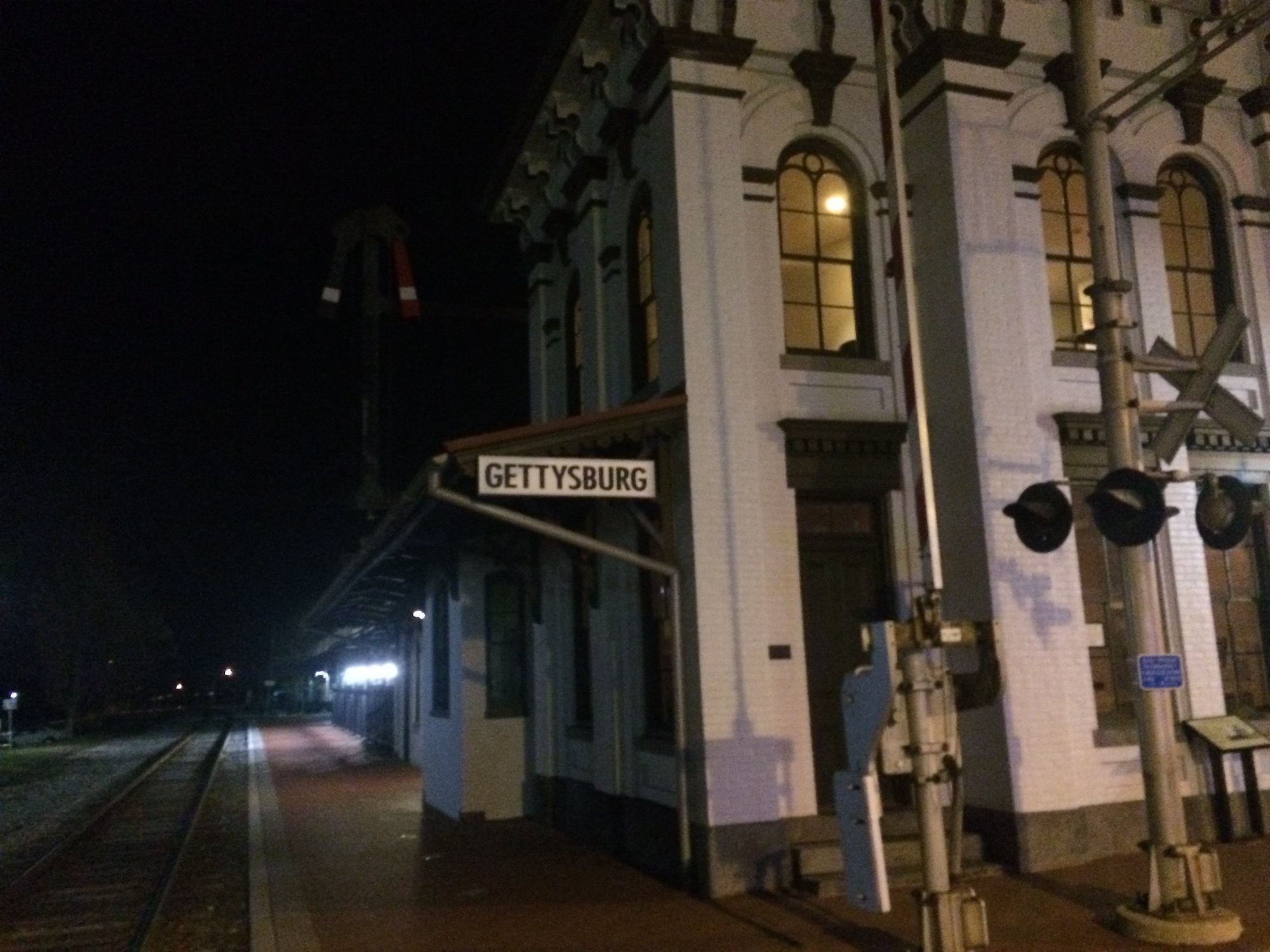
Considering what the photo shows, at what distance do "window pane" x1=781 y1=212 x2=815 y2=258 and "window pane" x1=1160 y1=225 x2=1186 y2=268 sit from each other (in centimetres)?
361

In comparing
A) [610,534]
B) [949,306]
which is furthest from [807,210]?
[610,534]

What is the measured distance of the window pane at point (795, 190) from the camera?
11.0 meters

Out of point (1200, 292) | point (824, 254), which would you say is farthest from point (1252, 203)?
point (824, 254)

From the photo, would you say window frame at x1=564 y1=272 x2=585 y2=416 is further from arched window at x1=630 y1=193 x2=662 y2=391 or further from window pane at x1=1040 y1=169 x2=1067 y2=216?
window pane at x1=1040 y1=169 x2=1067 y2=216

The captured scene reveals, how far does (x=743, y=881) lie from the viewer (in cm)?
923

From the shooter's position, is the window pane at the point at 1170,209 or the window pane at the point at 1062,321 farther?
the window pane at the point at 1170,209

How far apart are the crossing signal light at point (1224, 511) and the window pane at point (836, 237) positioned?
161 inches

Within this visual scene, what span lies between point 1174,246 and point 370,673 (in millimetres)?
26329

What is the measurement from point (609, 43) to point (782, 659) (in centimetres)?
672

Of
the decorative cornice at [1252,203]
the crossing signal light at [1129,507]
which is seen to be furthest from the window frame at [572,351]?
the crossing signal light at [1129,507]

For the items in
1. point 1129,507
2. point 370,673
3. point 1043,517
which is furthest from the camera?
point 370,673

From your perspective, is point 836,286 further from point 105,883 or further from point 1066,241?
point 105,883

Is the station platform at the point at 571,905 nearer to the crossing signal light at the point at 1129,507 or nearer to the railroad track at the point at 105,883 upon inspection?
the railroad track at the point at 105,883

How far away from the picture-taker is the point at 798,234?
11.0 metres
